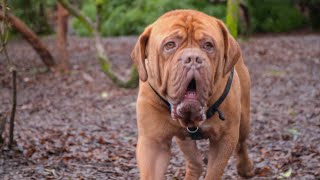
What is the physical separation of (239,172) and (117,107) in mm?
4871

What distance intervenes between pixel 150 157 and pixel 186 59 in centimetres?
95

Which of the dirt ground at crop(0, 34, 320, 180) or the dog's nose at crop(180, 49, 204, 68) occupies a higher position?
the dog's nose at crop(180, 49, 204, 68)

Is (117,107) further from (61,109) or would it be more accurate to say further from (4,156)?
(4,156)

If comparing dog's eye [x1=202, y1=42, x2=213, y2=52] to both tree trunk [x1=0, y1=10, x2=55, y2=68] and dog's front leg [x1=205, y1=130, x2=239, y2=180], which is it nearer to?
dog's front leg [x1=205, y1=130, x2=239, y2=180]

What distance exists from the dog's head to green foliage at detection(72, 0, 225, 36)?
2076cm

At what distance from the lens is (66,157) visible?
6.64 meters

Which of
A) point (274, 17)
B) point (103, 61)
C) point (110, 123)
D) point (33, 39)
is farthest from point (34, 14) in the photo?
point (110, 123)

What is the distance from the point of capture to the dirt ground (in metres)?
6.26

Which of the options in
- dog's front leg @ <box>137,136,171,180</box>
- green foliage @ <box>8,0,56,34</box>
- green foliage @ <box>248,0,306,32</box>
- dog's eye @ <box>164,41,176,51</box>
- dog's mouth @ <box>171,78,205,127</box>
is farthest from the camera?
green foliage @ <box>248,0,306,32</box>

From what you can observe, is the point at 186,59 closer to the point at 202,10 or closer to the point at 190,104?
the point at 190,104

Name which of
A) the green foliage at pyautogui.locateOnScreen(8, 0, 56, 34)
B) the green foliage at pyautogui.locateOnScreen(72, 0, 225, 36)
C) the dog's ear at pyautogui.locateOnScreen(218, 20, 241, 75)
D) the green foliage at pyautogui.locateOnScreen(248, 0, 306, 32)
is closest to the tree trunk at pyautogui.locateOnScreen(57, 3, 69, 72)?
the green foliage at pyautogui.locateOnScreen(8, 0, 56, 34)

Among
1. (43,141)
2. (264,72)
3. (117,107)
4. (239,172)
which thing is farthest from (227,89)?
(264,72)

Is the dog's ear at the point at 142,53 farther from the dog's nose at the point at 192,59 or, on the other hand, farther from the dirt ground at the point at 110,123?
the dirt ground at the point at 110,123

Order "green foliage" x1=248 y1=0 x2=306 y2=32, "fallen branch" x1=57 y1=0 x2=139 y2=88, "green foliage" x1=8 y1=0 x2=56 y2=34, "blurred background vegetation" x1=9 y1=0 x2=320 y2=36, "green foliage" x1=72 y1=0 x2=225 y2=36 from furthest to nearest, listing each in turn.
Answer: "green foliage" x1=248 y1=0 x2=306 y2=32 → "blurred background vegetation" x1=9 y1=0 x2=320 y2=36 → "green foliage" x1=72 y1=0 x2=225 y2=36 → "green foliage" x1=8 y1=0 x2=56 y2=34 → "fallen branch" x1=57 y1=0 x2=139 y2=88
